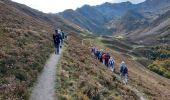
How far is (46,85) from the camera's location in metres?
23.4

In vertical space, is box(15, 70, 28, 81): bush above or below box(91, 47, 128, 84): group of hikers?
above

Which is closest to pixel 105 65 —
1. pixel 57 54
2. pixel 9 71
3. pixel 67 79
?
pixel 57 54

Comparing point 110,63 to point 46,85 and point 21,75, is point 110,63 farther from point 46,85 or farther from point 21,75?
point 21,75

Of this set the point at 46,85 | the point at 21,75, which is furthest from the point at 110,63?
the point at 21,75

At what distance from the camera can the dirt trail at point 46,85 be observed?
821 inches

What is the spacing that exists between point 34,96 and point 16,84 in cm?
129

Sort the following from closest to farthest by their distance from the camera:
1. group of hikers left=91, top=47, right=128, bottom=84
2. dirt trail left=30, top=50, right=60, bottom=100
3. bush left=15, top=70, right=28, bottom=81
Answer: dirt trail left=30, top=50, right=60, bottom=100
bush left=15, top=70, right=28, bottom=81
group of hikers left=91, top=47, right=128, bottom=84

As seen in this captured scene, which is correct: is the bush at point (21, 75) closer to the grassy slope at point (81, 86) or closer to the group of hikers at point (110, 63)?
the grassy slope at point (81, 86)

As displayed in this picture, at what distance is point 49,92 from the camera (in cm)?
2188

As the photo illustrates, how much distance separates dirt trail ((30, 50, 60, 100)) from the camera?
68.4 feet

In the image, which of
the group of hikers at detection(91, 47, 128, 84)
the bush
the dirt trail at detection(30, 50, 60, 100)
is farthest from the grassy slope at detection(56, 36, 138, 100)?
the group of hikers at detection(91, 47, 128, 84)

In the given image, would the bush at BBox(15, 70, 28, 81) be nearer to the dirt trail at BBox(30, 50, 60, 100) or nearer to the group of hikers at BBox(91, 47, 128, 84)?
the dirt trail at BBox(30, 50, 60, 100)

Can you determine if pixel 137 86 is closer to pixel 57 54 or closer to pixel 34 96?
pixel 57 54

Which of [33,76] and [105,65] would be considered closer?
[33,76]
